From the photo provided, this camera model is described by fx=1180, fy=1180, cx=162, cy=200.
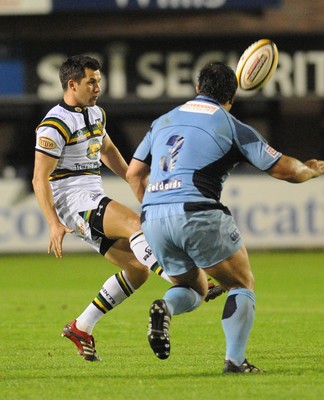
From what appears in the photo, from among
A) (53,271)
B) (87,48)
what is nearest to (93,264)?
(53,271)

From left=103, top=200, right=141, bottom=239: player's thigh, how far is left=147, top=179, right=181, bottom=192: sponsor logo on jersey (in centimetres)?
102

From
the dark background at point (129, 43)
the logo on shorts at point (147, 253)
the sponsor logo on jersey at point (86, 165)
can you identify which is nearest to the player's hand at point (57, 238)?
the logo on shorts at point (147, 253)

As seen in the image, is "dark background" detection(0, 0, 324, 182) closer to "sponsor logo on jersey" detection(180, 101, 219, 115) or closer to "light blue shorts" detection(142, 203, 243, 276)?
"sponsor logo on jersey" detection(180, 101, 219, 115)

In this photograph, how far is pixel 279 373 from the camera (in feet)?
24.6

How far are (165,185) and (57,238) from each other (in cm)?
103

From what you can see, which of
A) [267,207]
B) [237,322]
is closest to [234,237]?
[237,322]

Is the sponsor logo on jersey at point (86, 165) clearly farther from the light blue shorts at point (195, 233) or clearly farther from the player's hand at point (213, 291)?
the light blue shorts at point (195, 233)

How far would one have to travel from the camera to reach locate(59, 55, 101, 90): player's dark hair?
28.7 feet

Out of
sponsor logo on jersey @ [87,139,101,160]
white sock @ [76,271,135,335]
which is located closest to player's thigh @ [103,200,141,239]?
white sock @ [76,271,135,335]

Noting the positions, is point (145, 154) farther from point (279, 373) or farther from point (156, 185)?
point (279, 373)

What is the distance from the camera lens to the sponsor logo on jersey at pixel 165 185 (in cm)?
730

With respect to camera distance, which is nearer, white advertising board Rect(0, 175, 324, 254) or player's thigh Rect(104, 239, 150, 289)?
player's thigh Rect(104, 239, 150, 289)

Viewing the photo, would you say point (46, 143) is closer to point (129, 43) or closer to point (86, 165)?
point (86, 165)

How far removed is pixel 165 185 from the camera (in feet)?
24.1
